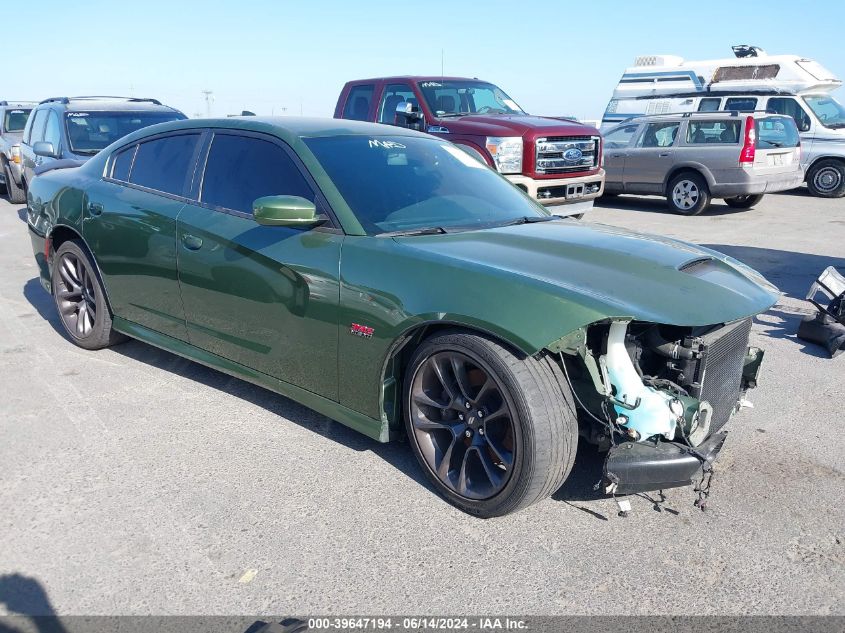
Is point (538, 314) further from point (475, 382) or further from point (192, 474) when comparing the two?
point (192, 474)

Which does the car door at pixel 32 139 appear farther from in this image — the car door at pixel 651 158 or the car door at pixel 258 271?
the car door at pixel 651 158

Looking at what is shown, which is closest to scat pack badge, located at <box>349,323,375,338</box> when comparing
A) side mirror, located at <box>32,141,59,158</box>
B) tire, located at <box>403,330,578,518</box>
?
tire, located at <box>403,330,578,518</box>

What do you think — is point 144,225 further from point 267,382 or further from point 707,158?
point 707,158

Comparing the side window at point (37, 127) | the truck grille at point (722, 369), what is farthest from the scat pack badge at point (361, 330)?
the side window at point (37, 127)

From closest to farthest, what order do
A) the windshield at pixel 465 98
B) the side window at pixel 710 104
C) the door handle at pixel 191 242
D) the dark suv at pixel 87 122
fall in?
the door handle at pixel 191 242 < the dark suv at pixel 87 122 < the windshield at pixel 465 98 < the side window at pixel 710 104

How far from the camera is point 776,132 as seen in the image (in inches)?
510

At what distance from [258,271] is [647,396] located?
78.7 inches

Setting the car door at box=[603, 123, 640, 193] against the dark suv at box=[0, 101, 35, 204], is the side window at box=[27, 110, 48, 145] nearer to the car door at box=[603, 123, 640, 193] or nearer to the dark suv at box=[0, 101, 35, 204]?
the dark suv at box=[0, 101, 35, 204]

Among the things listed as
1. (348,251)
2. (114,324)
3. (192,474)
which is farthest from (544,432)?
(114,324)

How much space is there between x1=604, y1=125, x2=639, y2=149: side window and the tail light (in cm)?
214

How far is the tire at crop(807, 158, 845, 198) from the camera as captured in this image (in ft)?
48.6

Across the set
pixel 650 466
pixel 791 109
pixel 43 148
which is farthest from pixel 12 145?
pixel 791 109

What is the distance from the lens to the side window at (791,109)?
48.4 feet

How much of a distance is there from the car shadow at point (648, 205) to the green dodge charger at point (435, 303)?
988cm
